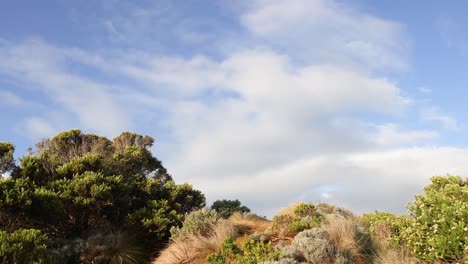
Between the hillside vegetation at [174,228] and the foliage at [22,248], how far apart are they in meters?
0.03

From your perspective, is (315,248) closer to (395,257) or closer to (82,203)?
(395,257)

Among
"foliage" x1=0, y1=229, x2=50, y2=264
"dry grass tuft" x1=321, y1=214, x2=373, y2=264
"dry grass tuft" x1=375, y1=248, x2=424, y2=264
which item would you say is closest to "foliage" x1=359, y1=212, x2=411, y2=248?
"dry grass tuft" x1=375, y1=248, x2=424, y2=264

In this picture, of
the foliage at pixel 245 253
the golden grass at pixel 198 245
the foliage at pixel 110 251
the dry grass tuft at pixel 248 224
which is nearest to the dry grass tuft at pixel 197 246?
the golden grass at pixel 198 245

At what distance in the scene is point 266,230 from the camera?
15375 mm

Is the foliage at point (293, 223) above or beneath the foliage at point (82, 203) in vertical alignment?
beneath

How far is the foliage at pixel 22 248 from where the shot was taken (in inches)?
511

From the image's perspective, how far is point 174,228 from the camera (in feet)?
55.3

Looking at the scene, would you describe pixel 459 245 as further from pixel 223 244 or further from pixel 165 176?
pixel 165 176

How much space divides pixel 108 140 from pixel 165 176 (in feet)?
21.5

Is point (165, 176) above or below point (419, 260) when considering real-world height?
above

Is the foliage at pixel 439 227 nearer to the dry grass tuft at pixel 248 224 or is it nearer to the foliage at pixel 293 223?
the foliage at pixel 293 223

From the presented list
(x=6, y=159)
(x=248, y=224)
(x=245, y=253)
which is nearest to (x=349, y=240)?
(x=245, y=253)

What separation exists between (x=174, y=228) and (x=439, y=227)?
9.23 m

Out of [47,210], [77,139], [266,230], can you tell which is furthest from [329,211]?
[77,139]
